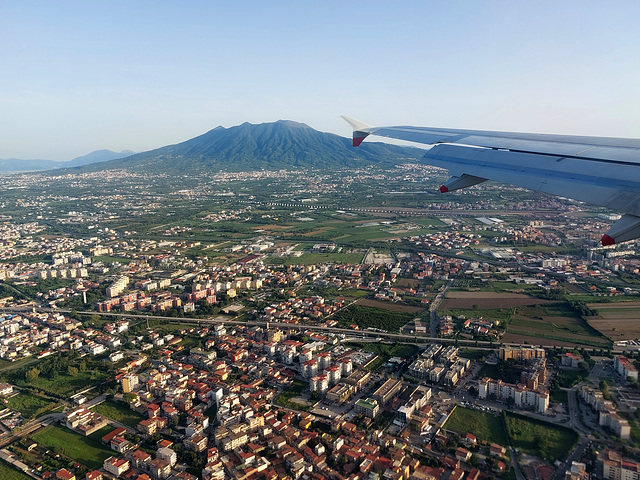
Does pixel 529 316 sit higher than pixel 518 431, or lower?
lower

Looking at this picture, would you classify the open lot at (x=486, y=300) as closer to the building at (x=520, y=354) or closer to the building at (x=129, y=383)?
the building at (x=520, y=354)

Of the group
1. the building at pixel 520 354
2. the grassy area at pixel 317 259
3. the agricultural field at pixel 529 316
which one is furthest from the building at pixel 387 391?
the grassy area at pixel 317 259

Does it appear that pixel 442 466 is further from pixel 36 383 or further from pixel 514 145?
pixel 36 383

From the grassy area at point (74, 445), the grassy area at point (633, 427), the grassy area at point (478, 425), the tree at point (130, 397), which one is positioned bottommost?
the grassy area at point (478, 425)

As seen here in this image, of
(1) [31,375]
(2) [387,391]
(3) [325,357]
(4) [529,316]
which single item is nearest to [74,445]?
(1) [31,375]

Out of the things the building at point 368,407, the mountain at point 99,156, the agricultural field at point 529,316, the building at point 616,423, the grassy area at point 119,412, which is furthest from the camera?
the mountain at point 99,156

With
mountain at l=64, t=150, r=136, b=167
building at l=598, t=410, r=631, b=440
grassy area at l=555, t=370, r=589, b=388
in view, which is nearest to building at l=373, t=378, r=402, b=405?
grassy area at l=555, t=370, r=589, b=388

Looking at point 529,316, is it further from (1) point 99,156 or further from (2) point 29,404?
(1) point 99,156

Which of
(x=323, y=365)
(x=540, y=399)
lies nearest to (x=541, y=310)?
(x=540, y=399)
